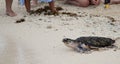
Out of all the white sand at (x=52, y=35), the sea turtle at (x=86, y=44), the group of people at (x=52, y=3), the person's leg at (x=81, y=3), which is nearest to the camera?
the white sand at (x=52, y=35)

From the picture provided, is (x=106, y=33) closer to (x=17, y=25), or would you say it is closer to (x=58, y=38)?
A: (x=58, y=38)

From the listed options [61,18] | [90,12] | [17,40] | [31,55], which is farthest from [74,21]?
[31,55]

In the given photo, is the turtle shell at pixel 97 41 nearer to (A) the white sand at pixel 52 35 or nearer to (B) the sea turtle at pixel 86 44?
(B) the sea turtle at pixel 86 44

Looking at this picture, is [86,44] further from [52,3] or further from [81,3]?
[81,3]

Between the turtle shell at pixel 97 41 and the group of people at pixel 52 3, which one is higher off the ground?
the group of people at pixel 52 3

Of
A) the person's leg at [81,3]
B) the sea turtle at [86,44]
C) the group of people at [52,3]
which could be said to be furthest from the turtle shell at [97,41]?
the person's leg at [81,3]

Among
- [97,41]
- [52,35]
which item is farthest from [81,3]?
[97,41]

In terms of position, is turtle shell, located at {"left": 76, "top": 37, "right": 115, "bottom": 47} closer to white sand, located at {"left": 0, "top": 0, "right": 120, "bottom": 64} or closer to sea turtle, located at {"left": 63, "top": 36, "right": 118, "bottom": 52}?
sea turtle, located at {"left": 63, "top": 36, "right": 118, "bottom": 52}

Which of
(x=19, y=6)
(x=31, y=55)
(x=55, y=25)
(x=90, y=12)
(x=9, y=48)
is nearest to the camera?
(x=31, y=55)
